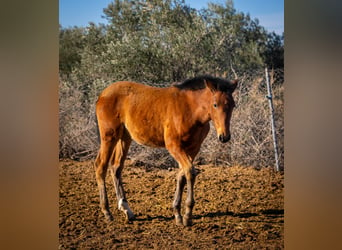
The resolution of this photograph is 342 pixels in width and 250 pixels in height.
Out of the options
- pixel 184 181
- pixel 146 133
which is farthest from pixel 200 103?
pixel 184 181

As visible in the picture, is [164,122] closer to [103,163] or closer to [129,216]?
[103,163]

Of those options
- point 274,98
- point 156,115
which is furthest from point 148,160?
point 274,98

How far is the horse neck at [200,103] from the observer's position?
3770 mm

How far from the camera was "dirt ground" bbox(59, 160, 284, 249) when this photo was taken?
12.4 ft

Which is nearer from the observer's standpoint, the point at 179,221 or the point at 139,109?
the point at 179,221

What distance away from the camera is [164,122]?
387 centimetres

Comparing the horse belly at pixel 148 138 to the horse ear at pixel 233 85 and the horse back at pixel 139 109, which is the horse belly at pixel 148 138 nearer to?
the horse back at pixel 139 109

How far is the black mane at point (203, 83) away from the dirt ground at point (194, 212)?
Answer: 2.21ft

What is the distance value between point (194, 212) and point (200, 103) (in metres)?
0.91

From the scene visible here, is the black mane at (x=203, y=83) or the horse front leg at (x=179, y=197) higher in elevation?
the black mane at (x=203, y=83)

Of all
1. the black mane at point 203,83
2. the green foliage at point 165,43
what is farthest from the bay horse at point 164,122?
the green foliage at point 165,43

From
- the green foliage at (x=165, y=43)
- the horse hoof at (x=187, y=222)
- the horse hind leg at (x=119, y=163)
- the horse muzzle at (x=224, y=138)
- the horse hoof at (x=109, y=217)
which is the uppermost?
A: the green foliage at (x=165, y=43)

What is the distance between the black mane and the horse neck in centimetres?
4
